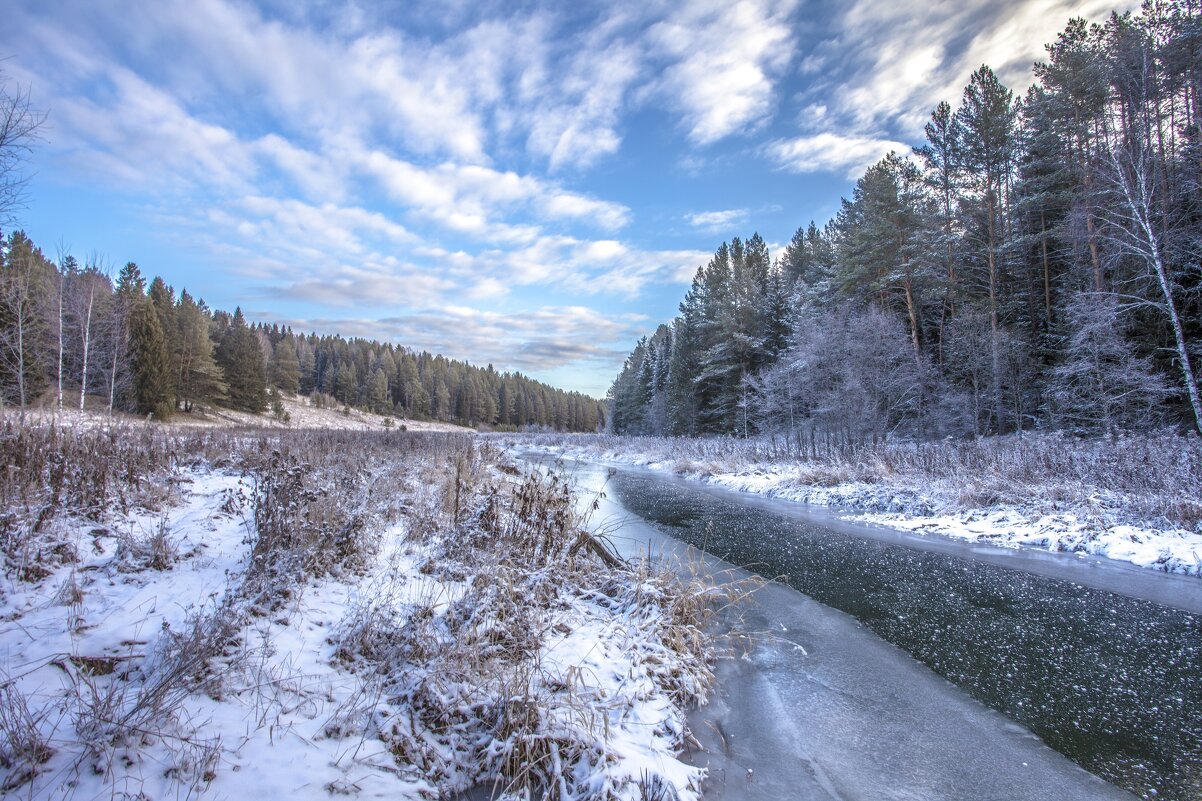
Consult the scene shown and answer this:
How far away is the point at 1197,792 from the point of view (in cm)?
280

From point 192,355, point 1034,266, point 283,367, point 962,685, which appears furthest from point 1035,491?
point 283,367

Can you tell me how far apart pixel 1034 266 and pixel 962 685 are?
85.5ft

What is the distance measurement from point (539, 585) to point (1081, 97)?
27.1 m

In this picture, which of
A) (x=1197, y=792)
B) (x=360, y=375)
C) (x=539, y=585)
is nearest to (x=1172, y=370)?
(x=1197, y=792)

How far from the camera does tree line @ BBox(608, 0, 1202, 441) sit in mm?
14711

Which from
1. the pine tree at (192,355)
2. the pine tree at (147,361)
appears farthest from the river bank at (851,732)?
the pine tree at (192,355)

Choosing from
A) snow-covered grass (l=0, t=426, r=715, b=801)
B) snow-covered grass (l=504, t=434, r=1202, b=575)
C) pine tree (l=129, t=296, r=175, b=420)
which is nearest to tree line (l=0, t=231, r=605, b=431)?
pine tree (l=129, t=296, r=175, b=420)

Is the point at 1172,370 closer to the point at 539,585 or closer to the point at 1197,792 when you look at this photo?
the point at 1197,792

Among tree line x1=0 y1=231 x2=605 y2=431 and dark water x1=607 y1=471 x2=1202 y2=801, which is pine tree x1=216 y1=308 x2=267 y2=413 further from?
dark water x1=607 y1=471 x2=1202 y2=801

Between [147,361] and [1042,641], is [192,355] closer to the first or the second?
[147,361]

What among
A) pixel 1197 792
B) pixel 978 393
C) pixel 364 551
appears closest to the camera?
pixel 1197 792

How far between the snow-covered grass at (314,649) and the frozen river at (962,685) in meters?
0.64

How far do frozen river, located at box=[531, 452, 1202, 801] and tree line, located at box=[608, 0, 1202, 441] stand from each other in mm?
11457

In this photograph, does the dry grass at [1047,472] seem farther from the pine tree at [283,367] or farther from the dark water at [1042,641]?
the pine tree at [283,367]
